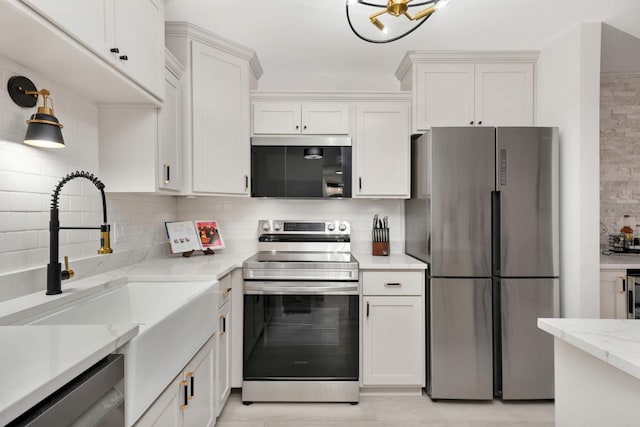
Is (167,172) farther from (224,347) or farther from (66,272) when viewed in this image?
(224,347)

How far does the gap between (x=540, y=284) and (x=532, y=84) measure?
1.52m

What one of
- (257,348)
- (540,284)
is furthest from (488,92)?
(257,348)

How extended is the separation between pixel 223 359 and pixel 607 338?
1.92m

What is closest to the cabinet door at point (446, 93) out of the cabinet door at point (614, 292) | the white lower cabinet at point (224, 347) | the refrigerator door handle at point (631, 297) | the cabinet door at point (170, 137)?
the cabinet door at point (614, 292)

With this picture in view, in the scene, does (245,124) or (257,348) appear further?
(245,124)

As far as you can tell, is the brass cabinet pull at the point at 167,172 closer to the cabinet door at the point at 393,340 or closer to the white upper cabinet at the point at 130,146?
the white upper cabinet at the point at 130,146

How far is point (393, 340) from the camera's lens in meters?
2.36

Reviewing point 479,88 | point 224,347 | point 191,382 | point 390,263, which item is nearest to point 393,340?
point 390,263

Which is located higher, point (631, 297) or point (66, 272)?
point (66, 272)

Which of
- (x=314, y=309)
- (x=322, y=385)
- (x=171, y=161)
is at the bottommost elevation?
(x=322, y=385)

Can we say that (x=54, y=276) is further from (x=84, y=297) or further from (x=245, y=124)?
(x=245, y=124)

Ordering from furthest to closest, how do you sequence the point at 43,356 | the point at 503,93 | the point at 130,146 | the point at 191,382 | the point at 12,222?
the point at 503,93 → the point at 130,146 → the point at 191,382 → the point at 12,222 → the point at 43,356

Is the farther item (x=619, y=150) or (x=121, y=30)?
(x=619, y=150)

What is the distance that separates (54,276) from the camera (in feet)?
4.43
